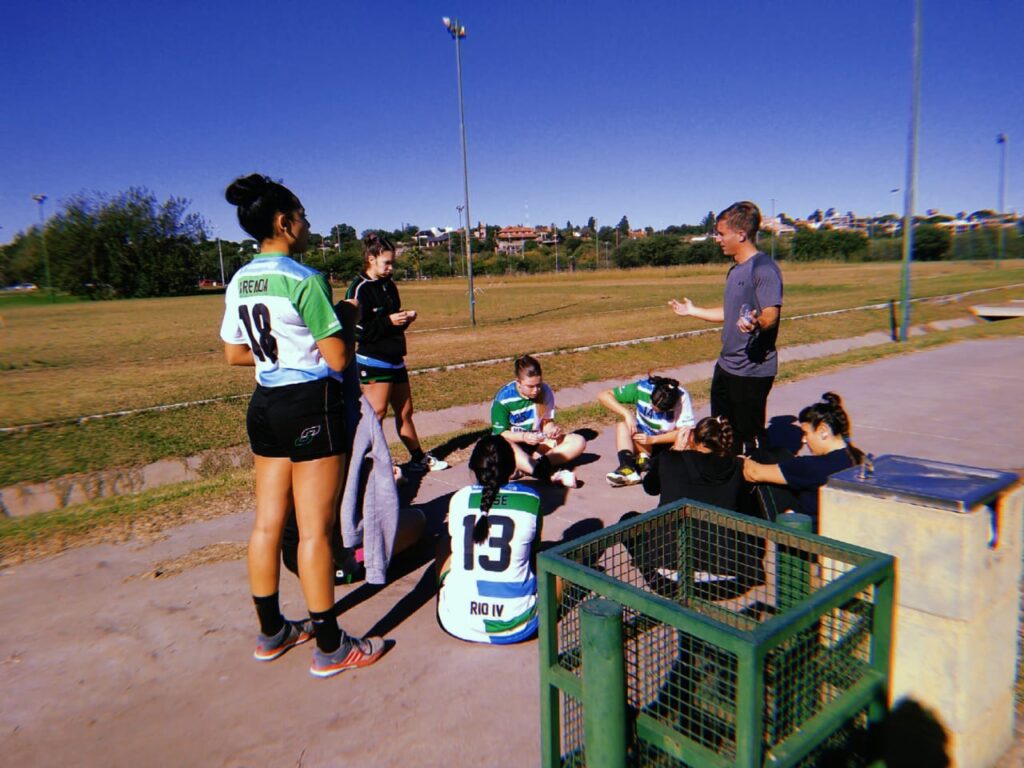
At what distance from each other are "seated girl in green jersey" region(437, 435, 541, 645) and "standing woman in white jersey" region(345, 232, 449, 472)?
2.57 m

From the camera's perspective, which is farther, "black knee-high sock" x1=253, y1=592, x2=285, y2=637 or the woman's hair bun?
"black knee-high sock" x1=253, y1=592, x2=285, y2=637

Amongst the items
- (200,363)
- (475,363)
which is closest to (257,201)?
(475,363)

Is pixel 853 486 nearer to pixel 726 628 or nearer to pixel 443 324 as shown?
pixel 726 628

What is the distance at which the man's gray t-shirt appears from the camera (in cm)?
489

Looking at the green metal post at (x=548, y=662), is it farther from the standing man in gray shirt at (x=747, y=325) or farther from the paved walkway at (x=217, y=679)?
the standing man in gray shirt at (x=747, y=325)

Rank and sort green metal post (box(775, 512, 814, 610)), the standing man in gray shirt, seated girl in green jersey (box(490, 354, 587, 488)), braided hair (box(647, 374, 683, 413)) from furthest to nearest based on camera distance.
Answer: seated girl in green jersey (box(490, 354, 587, 488)) → braided hair (box(647, 374, 683, 413)) → the standing man in gray shirt → green metal post (box(775, 512, 814, 610))

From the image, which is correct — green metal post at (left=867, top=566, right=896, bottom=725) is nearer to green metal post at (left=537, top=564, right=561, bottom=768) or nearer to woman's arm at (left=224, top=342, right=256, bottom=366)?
green metal post at (left=537, top=564, right=561, bottom=768)

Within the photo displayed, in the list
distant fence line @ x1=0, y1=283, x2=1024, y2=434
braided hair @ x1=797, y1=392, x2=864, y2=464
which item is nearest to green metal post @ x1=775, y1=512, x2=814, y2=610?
braided hair @ x1=797, y1=392, x2=864, y2=464

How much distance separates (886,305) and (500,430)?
17.7 m

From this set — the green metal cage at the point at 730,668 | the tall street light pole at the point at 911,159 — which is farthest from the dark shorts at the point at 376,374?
the tall street light pole at the point at 911,159

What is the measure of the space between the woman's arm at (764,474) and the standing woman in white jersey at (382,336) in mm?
2885

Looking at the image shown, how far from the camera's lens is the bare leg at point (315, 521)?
313cm

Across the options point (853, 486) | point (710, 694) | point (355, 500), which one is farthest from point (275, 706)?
point (853, 486)

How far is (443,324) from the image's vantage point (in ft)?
68.3
